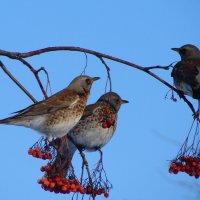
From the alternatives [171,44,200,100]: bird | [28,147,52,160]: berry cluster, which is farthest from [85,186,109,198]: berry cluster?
[171,44,200,100]: bird

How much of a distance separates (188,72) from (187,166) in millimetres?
2073

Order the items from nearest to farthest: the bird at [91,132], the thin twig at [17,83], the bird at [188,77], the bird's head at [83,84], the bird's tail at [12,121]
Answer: the thin twig at [17,83] → the bird's tail at [12,121] → the bird's head at [83,84] → the bird at [188,77] → the bird at [91,132]

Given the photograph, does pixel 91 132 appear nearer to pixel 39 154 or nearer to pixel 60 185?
pixel 39 154

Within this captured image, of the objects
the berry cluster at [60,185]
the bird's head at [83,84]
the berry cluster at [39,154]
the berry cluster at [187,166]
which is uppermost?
the bird's head at [83,84]

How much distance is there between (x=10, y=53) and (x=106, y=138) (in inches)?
106

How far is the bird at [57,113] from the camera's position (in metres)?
3.93

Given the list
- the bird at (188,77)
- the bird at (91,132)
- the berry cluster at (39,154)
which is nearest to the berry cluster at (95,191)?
the berry cluster at (39,154)

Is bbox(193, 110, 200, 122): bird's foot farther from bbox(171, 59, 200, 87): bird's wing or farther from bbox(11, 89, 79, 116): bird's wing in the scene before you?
bbox(171, 59, 200, 87): bird's wing

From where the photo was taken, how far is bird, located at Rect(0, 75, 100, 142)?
3.93 meters

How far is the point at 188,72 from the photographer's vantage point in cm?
567

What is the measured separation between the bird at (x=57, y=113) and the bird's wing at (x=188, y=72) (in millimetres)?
1278

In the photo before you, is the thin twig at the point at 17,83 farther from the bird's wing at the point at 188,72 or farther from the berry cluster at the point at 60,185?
the bird's wing at the point at 188,72

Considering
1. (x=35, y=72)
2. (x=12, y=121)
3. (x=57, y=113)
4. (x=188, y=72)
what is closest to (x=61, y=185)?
(x=12, y=121)

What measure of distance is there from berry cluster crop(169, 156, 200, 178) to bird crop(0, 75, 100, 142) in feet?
2.80
